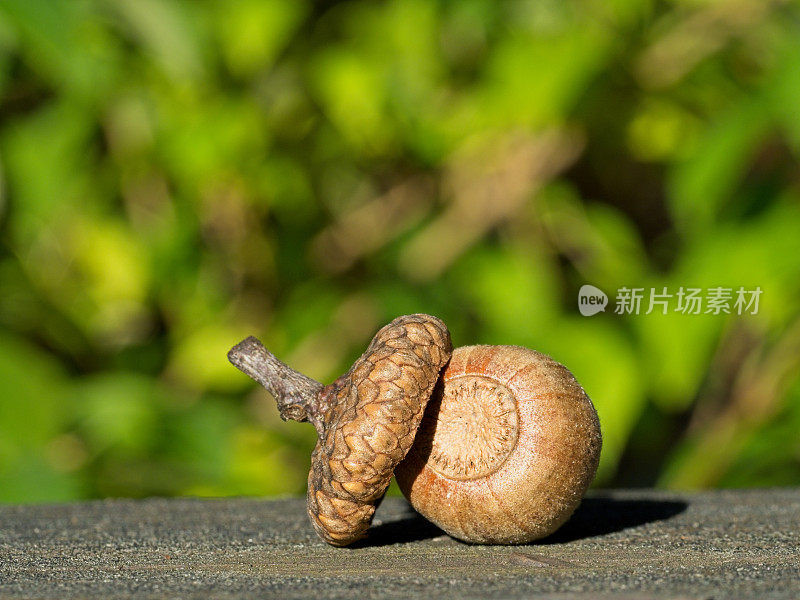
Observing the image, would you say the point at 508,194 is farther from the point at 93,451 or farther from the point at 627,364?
the point at 93,451

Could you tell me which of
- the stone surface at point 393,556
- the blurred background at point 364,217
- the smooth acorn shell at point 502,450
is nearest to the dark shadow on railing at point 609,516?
the stone surface at point 393,556

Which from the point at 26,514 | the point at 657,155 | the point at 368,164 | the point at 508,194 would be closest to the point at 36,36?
the point at 26,514

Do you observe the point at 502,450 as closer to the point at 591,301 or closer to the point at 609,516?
the point at 609,516

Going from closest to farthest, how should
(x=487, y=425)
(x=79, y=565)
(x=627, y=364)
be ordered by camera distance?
(x=79, y=565)
(x=487, y=425)
(x=627, y=364)

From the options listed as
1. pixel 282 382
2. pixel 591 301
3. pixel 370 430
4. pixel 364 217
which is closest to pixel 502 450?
pixel 370 430

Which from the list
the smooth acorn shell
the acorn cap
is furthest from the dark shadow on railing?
the acorn cap

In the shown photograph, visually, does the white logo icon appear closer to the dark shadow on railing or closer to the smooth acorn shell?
the dark shadow on railing

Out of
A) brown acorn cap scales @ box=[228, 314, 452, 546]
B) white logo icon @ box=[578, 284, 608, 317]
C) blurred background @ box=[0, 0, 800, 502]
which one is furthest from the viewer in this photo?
white logo icon @ box=[578, 284, 608, 317]
